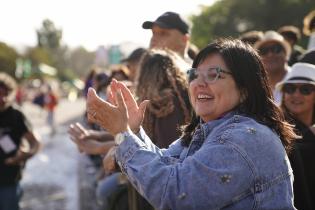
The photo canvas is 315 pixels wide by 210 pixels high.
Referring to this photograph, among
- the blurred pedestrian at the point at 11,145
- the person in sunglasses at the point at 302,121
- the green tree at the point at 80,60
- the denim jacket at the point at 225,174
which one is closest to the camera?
the denim jacket at the point at 225,174

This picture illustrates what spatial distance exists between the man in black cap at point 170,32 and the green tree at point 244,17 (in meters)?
19.7

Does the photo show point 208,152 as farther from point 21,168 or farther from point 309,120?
point 21,168

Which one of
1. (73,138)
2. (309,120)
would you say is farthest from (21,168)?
(309,120)

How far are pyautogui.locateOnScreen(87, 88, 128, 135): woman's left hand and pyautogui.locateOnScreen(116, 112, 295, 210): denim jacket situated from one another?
0.13 meters

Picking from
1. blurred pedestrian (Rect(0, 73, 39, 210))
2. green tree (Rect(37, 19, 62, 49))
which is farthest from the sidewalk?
green tree (Rect(37, 19, 62, 49))

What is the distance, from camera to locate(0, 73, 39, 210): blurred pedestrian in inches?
194

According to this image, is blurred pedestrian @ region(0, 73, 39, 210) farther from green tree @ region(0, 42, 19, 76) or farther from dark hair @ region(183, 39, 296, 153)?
green tree @ region(0, 42, 19, 76)

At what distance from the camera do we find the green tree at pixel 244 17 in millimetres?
25141

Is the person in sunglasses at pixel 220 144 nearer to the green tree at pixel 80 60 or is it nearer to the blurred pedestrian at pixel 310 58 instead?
the blurred pedestrian at pixel 310 58

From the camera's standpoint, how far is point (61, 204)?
7.36 meters

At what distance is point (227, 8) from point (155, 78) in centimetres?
2714

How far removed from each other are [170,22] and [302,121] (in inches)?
62.7

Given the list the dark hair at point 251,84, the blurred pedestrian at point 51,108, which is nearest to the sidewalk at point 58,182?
the blurred pedestrian at point 51,108

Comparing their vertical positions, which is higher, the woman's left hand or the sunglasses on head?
the sunglasses on head
